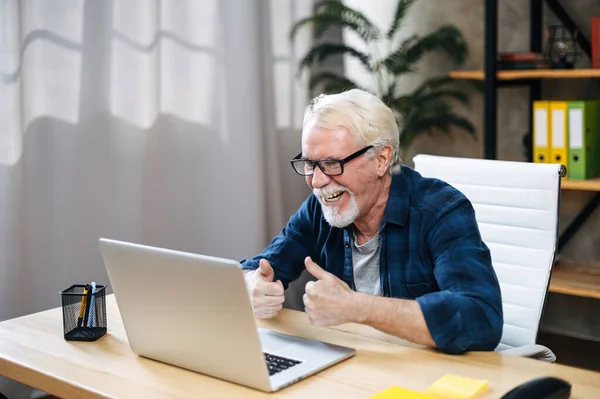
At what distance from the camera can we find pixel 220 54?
3.71m

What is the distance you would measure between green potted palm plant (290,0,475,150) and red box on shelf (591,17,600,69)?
67cm

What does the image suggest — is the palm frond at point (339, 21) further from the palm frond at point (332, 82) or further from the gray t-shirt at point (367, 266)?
the gray t-shirt at point (367, 266)

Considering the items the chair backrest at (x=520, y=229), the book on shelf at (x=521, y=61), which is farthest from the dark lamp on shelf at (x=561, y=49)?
the chair backrest at (x=520, y=229)

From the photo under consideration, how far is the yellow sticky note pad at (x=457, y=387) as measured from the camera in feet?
4.69

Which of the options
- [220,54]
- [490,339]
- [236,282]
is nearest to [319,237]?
[490,339]

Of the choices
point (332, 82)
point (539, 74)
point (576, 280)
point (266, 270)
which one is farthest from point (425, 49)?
point (266, 270)

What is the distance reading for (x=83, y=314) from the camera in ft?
6.09

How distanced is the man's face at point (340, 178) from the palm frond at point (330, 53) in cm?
197

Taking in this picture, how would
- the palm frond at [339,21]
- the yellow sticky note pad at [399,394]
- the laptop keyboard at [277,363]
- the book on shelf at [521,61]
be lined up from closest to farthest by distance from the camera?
the yellow sticky note pad at [399,394], the laptop keyboard at [277,363], the book on shelf at [521,61], the palm frond at [339,21]

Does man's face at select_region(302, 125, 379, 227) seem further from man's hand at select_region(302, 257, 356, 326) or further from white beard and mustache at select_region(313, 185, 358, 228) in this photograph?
man's hand at select_region(302, 257, 356, 326)

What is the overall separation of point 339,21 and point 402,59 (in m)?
0.34

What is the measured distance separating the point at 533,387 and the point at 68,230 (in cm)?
239

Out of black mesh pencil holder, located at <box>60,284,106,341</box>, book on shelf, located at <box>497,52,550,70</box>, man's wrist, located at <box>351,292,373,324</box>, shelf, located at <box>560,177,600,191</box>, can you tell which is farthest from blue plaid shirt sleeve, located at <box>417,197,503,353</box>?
book on shelf, located at <box>497,52,550,70</box>

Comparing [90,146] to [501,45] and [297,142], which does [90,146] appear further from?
[501,45]
